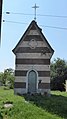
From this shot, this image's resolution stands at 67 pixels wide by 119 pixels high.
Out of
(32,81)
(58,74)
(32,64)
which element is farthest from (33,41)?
(58,74)

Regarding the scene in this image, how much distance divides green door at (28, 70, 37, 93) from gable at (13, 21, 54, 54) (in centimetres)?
191

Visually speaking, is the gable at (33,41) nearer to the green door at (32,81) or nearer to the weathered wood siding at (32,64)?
the weathered wood siding at (32,64)

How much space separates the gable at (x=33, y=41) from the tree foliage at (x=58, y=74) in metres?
30.1

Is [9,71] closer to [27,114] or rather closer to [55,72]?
[55,72]

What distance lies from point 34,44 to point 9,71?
53.5m

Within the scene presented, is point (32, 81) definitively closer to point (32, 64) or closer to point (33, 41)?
point (32, 64)

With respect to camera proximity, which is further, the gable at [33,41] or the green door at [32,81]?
the gable at [33,41]

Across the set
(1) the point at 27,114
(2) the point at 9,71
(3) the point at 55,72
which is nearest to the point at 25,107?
(1) the point at 27,114

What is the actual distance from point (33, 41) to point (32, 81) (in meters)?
3.17

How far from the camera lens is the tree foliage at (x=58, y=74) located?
186ft

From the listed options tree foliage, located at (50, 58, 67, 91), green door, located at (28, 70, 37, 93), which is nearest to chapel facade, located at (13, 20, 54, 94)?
green door, located at (28, 70, 37, 93)

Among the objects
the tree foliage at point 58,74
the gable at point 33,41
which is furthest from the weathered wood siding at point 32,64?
the tree foliage at point 58,74

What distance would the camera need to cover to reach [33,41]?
2555 cm

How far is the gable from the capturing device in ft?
83.8
